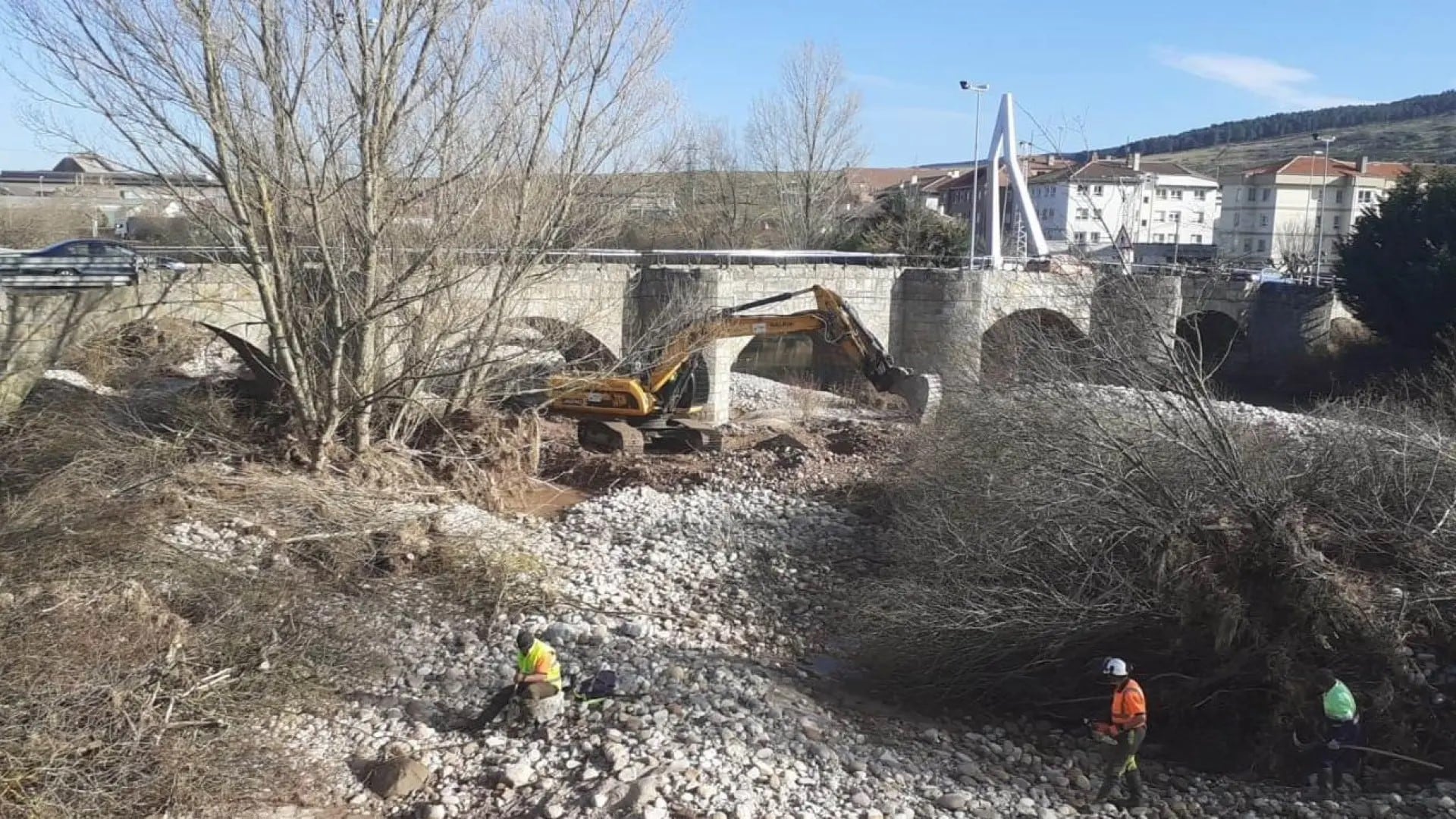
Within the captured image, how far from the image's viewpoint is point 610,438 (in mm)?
17109

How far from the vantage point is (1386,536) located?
9.15 m

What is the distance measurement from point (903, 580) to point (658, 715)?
11.8 ft

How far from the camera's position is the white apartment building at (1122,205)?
33.3 feet

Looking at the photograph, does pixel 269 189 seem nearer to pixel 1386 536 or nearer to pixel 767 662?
pixel 767 662

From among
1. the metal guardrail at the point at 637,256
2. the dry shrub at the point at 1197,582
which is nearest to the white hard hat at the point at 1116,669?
the dry shrub at the point at 1197,582

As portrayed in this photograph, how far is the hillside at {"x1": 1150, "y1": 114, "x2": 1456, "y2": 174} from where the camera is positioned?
84.4 metres

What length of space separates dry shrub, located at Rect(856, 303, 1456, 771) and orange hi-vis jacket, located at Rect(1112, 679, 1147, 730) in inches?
50.2

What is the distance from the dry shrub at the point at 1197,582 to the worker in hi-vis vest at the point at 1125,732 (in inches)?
44.4

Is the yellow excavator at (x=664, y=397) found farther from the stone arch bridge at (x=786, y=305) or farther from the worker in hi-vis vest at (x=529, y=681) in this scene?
the worker in hi-vis vest at (x=529, y=681)

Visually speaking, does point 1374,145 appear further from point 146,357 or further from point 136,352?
point 136,352

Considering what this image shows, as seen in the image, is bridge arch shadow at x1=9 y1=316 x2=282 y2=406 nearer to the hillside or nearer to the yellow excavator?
the yellow excavator

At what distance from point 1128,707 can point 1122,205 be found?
180 inches

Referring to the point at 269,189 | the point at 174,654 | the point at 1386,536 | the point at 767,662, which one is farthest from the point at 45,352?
the point at 1386,536

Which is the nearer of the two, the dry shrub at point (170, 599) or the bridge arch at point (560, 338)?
the dry shrub at point (170, 599)
